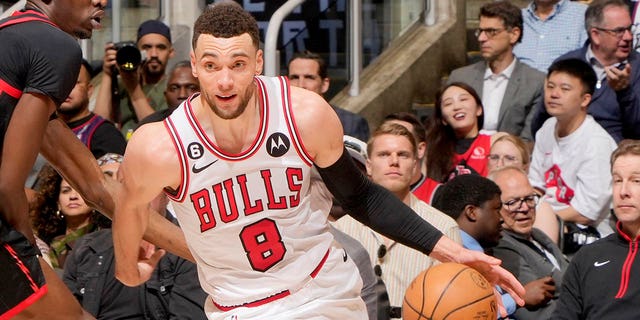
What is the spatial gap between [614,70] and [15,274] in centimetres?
486

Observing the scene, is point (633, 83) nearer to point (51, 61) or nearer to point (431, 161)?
point (431, 161)

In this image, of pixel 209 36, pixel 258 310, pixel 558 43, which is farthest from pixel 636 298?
pixel 558 43

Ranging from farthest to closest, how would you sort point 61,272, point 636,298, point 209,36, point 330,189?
1. point 61,272
2. point 636,298
3. point 330,189
4. point 209,36

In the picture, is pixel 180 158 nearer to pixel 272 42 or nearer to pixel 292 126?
pixel 292 126

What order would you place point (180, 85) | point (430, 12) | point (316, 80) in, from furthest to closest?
point (430, 12)
point (316, 80)
point (180, 85)

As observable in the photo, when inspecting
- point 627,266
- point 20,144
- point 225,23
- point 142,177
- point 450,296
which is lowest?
point 627,266

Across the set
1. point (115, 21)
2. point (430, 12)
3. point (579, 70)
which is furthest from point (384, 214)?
point (430, 12)

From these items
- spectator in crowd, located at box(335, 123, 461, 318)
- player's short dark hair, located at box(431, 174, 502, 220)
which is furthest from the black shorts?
player's short dark hair, located at box(431, 174, 502, 220)

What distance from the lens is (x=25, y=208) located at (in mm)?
4672

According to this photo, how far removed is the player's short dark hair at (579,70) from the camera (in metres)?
8.12

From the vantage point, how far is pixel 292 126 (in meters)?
4.43

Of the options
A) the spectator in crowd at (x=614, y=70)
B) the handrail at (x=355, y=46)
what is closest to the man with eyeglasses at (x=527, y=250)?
the spectator in crowd at (x=614, y=70)

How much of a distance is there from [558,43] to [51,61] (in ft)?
18.3

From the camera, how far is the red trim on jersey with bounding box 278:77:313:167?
14.5ft
